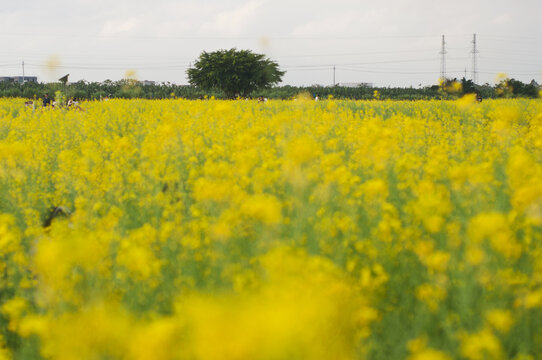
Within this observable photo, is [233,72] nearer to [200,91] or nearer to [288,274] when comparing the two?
[200,91]

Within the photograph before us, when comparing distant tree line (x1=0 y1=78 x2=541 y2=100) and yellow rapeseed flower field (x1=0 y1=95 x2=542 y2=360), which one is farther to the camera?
distant tree line (x1=0 y1=78 x2=541 y2=100)

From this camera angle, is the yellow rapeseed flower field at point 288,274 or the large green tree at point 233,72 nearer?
the yellow rapeseed flower field at point 288,274

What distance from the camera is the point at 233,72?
3228 centimetres

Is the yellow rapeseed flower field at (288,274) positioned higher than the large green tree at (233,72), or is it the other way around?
the large green tree at (233,72)

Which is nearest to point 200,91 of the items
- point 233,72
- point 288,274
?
point 233,72

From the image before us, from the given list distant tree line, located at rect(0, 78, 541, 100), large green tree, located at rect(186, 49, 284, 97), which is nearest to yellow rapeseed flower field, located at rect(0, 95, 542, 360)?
distant tree line, located at rect(0, 78, 541, 100)

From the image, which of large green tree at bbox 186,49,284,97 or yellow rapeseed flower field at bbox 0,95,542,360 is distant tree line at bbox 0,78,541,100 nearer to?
large green tree at bbox 186,49,284,97

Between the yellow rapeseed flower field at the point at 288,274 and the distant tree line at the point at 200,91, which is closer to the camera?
the yellow rapeseed flower field at the point at 288,274

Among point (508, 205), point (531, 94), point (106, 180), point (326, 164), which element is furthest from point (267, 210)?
point (531, 94)

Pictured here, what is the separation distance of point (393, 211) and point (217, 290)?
4.24ft

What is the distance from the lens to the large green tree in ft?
106

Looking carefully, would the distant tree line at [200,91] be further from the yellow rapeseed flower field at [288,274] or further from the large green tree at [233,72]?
the yellow rapeseed flower field at [288,274]

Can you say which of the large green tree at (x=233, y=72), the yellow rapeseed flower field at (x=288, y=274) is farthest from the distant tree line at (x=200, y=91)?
the yellow rapeseed flower field at (x=288, y=274)

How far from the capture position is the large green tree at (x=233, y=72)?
32.2m
